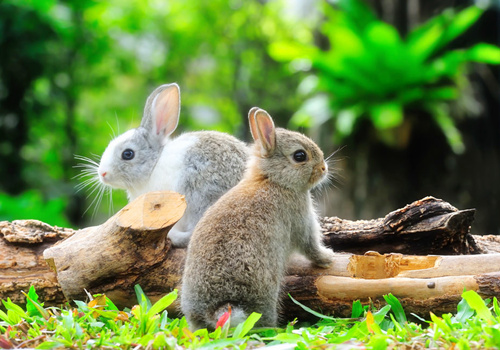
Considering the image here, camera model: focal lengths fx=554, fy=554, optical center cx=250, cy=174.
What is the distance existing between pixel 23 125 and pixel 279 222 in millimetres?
7583

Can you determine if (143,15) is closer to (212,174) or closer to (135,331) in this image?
(212,174)

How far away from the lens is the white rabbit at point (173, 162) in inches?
157

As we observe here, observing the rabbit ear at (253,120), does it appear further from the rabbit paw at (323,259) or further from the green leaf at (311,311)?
the green leaf at (311,311)

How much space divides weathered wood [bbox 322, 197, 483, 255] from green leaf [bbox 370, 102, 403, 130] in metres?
4.43

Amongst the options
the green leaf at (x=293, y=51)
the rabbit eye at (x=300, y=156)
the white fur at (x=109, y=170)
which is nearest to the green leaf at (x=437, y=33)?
the green leaf at (x=293, y=51)

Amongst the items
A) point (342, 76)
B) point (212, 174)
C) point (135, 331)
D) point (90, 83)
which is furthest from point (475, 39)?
point (135, 331)

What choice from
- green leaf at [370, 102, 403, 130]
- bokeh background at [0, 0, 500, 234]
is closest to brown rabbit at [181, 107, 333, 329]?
bokeh background at [0, 0, 500, 234]

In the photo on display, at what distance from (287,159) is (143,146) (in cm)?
118

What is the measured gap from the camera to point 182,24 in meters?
12.8

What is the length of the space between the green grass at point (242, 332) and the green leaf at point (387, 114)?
17.8 ft

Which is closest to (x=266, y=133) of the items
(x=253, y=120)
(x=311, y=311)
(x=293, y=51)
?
(x=253, y=120)

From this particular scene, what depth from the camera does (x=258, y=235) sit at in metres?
3.35

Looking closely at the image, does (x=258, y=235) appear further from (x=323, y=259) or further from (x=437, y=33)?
(x=437, y=33)

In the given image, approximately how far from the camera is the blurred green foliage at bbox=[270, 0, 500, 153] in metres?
8.59
